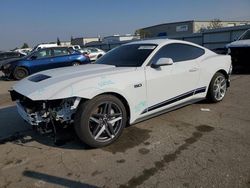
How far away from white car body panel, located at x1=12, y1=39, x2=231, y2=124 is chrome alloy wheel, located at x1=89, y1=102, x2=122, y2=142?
23 centimetres

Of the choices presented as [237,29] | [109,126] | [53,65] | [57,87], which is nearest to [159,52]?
[109,126]

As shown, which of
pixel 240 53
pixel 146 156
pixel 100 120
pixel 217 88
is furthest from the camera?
pixel 240 53

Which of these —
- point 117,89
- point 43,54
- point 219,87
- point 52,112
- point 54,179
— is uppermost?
point 43,54

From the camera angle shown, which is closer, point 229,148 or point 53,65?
point 229,148

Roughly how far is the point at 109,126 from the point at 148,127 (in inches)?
38.0

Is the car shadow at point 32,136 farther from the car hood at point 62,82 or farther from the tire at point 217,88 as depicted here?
the tire at point 217,88

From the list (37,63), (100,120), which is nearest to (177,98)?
(100,120)

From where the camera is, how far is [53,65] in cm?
1273

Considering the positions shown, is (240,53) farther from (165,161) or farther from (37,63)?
(37,63)

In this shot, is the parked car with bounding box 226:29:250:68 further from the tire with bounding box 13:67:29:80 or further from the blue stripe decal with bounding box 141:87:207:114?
the tire with bounding box 13:67:29:80

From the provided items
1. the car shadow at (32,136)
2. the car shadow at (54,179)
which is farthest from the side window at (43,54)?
the car shadow at (54,179)

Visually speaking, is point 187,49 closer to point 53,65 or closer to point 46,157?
point 46,157

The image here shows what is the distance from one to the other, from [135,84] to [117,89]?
1.18 feet

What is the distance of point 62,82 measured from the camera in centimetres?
364
